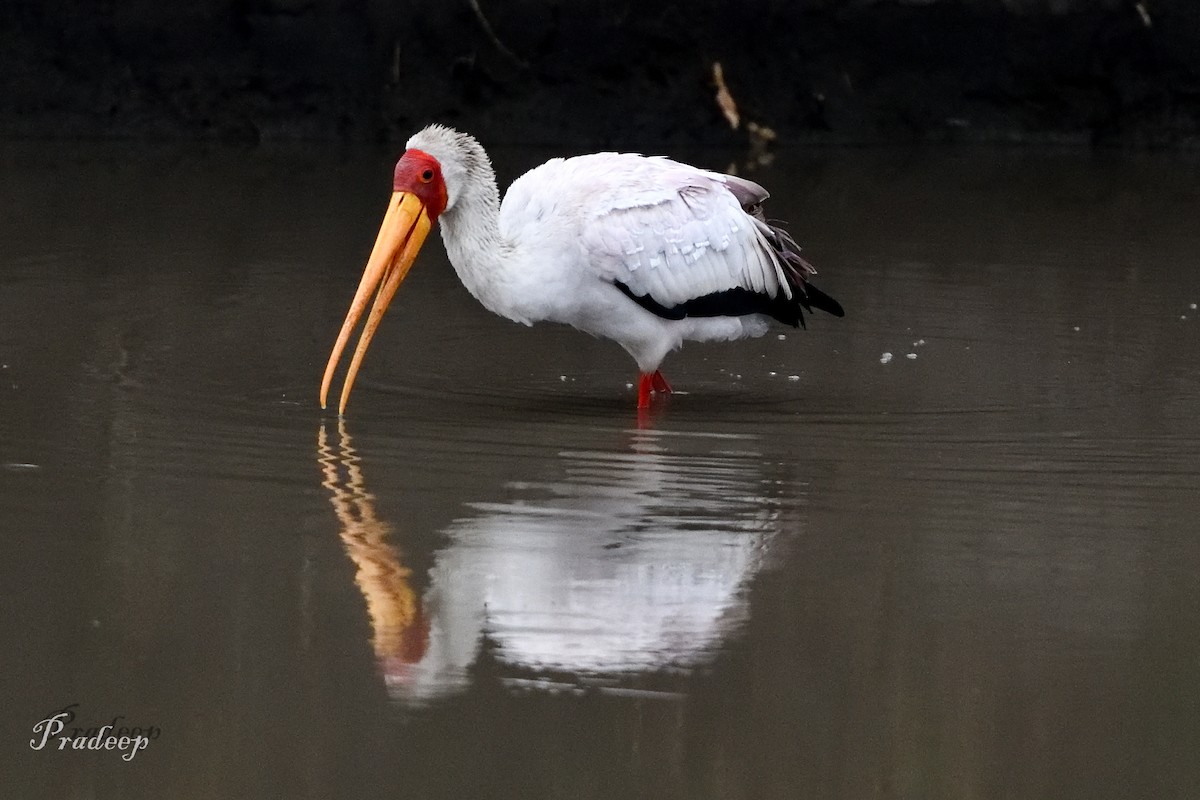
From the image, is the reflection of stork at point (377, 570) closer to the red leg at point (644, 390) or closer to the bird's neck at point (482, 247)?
the bird's neck at point (482, 247)

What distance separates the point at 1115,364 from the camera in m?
8.33

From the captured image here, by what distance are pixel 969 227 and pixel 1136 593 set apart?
7365mm

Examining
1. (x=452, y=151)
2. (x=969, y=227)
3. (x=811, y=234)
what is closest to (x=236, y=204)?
(x=811, y=234)

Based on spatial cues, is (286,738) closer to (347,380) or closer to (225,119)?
(347,380)

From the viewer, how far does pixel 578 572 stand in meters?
5.27

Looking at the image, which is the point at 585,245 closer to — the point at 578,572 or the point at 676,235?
the point at 676,235

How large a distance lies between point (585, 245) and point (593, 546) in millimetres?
1940

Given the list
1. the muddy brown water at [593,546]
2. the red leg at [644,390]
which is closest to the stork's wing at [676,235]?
the red leg at [644,390]

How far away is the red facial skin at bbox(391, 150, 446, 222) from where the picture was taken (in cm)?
717

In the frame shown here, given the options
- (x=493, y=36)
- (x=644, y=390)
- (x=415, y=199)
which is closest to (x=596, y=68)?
(x=493, y=36)

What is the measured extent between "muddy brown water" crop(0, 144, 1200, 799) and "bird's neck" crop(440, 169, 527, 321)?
1.48 feet

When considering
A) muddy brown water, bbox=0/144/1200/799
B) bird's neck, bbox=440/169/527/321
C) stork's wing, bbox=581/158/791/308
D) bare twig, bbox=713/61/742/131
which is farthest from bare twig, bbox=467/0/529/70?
bird's neck, bbox=440/169/527/321

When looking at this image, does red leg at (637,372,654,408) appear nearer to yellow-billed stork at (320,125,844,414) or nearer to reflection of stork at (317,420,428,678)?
yellow-billed stork at (320,125,844,414)

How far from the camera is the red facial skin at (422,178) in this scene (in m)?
7.17
